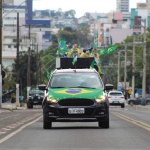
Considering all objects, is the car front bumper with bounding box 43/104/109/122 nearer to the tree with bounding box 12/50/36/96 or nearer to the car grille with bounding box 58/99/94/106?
the car grille with bounding box 58/99/94/106

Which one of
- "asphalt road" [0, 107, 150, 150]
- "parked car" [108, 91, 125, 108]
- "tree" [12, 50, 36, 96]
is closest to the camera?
"asphalt road" [0, 107, 150, 150]

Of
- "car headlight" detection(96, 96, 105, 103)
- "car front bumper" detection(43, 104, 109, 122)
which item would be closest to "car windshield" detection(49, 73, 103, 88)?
"car headlight" detection(96, 96, 105, 103)

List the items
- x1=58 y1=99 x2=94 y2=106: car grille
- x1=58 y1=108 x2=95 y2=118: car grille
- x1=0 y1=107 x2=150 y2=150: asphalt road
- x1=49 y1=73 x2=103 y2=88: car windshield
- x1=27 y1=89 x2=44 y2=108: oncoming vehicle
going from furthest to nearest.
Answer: x1=27 y1=89 x2=44 y2=108: oncoming vehicle, x1=49 y1=73 x2=103 y2=88: car windshield, x1=58 y1=108 x2=95 y2=118: car grille, x1=58 y1=99 x2=94 y2=106: car grille, x1=0 y1=107 x2=150 y2=150: asphalt road

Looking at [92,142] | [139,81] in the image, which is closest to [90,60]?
[92,142]

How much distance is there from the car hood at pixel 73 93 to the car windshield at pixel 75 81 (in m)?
0.57

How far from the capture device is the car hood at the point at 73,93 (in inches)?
1024

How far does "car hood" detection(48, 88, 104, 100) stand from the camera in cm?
2602

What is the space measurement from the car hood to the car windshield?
0.57m

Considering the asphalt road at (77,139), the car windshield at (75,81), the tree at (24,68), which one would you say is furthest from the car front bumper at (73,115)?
the tree at (24,68)

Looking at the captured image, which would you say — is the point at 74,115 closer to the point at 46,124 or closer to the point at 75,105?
the point at 75,105

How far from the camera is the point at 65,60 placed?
42.6 m

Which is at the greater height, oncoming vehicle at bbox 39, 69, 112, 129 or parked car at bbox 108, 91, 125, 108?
oncoming vehicle at bbox 39, 69, 112, 129

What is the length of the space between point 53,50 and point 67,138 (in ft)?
534

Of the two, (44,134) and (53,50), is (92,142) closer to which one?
(44,134)
